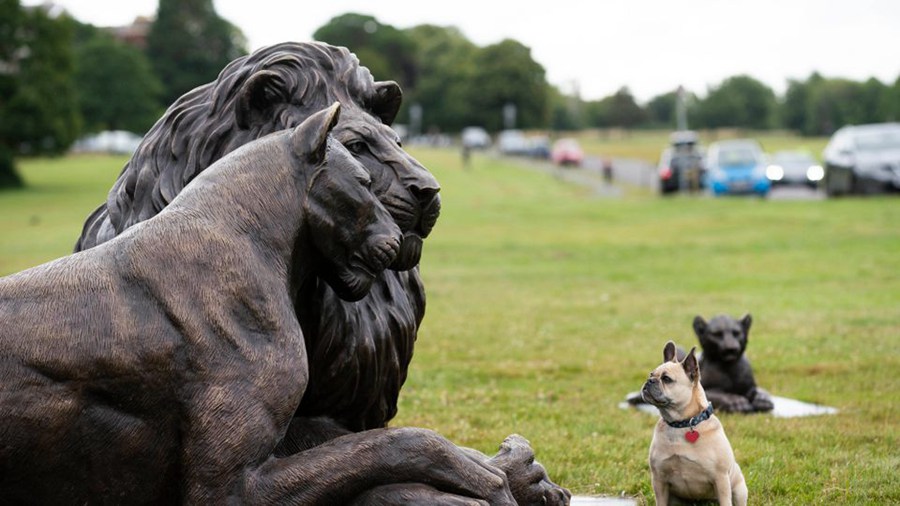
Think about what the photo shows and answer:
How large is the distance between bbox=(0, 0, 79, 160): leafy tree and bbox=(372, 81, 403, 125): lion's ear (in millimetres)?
55938

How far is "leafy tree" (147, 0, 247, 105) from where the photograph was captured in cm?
11206

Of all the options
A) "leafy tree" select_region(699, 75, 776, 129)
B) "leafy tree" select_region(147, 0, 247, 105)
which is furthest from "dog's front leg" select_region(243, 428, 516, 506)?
"leafy tree" select_region(699, 75, 776, 129)

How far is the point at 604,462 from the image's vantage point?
25.4 feet

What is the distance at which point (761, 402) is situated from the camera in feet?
32.6

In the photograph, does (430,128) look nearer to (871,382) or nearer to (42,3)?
(42,3)

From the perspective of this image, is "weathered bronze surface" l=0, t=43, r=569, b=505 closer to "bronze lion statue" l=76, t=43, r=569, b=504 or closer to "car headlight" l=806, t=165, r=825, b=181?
"bronze lion statue" l=76, t=43, r=569, b=504

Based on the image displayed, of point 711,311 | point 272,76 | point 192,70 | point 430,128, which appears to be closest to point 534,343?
point 711,311

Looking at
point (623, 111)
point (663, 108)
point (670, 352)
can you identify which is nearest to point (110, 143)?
point (623, 111)

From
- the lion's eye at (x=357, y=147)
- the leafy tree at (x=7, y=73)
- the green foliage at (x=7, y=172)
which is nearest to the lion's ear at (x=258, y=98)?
the lion's eye at (x=357, y=147)

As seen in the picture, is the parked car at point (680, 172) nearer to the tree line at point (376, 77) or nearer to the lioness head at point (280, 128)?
the tree line at point (376, 77)

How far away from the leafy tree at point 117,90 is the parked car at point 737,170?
2526 inches

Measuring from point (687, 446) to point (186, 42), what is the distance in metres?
112

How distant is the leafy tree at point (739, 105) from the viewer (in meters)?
160

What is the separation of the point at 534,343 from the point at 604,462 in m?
6.69
